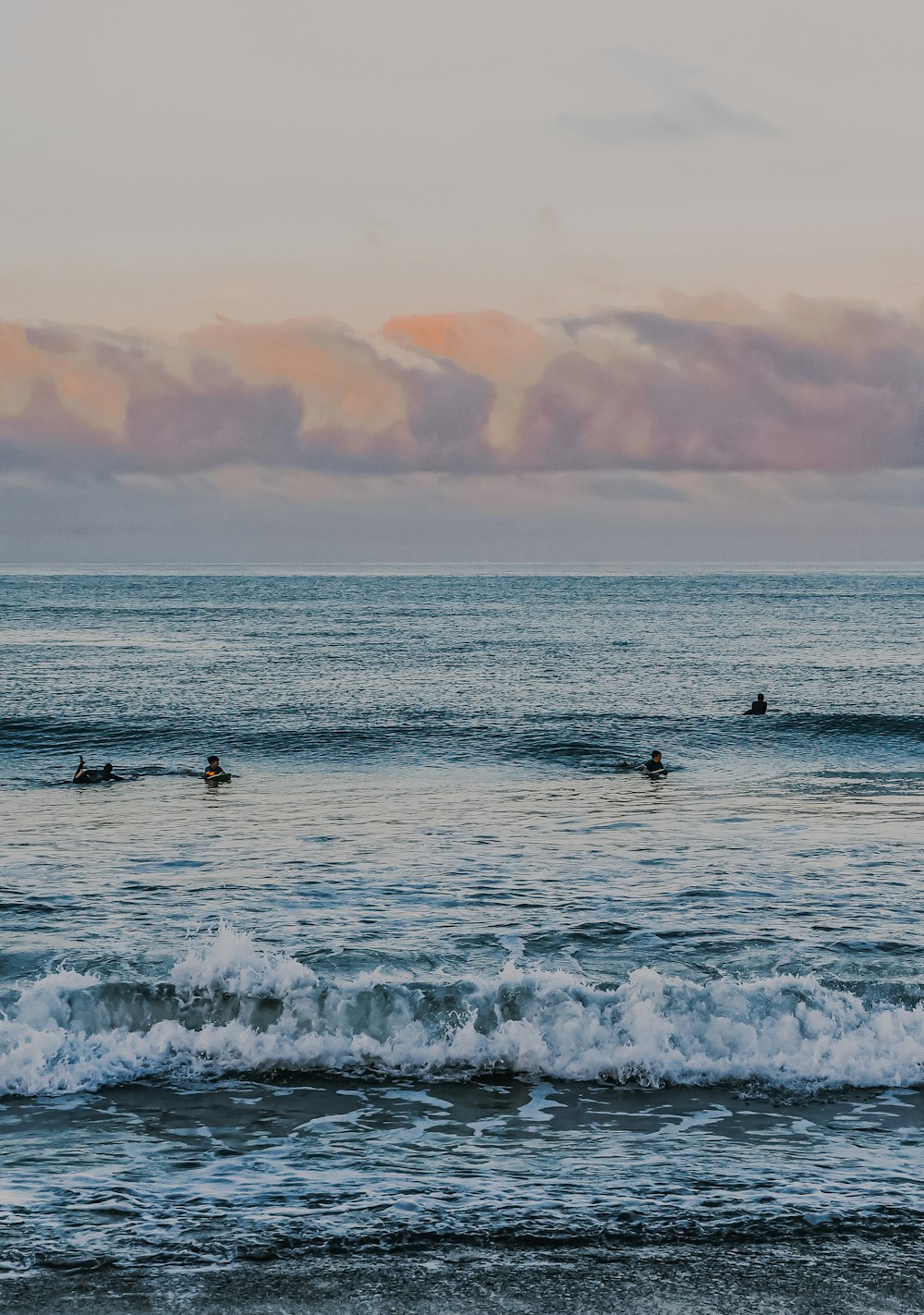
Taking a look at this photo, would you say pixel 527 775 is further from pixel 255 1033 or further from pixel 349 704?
pixel 255 1033

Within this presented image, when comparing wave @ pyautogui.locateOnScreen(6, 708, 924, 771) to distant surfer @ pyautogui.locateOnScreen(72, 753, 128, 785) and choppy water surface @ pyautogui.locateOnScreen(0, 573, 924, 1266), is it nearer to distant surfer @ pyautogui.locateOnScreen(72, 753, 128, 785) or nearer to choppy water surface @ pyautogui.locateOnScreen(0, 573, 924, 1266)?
choppy water surface @ pyautogui.locateOnScreen(0, 573, 924, 1266)

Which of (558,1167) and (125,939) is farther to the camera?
(125,939)

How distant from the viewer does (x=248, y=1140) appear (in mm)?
11594

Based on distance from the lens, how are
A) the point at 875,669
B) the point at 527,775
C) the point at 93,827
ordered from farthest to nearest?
the point at 875,669, the point at 527,775, the point at 93,827

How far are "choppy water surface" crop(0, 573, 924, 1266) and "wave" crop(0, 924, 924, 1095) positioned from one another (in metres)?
0.04

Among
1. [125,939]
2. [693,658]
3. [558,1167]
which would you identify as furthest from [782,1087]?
[693,658]

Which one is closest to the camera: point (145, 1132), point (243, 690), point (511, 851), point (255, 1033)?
point (145, 1132)

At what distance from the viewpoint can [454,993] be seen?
15297 mm

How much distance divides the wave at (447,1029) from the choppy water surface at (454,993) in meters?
0.04

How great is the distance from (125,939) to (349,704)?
31.6m

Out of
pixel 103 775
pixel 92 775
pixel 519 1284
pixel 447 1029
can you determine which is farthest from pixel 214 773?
pixel 519 1284

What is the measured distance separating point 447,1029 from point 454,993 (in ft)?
2.74

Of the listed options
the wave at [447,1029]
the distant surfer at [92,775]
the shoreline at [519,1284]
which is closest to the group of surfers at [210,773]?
the distant surfer at [92,775]

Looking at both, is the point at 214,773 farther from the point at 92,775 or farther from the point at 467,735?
the point at 467,735
